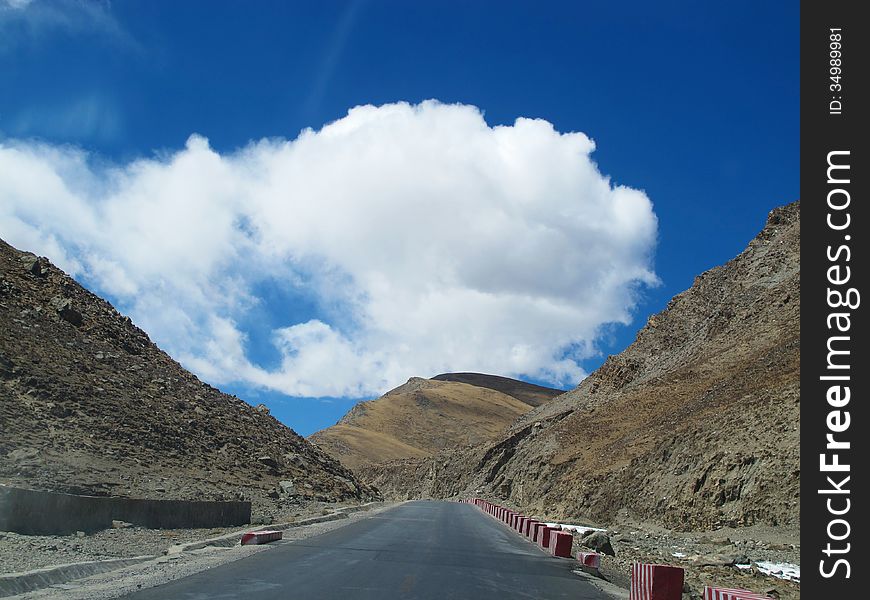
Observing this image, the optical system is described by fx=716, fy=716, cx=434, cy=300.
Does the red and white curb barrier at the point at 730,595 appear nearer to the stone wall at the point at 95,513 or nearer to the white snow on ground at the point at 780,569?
the white snow on ground at the point at 780,569

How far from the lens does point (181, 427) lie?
129 ft

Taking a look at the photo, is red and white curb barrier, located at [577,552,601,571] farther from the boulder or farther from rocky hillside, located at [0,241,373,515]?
rocky hillside, located at [0,241,373,515]

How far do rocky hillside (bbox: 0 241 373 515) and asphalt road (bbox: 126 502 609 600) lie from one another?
38.6 feet

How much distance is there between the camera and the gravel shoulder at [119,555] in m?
11.5

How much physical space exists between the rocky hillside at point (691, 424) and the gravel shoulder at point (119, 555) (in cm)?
1669

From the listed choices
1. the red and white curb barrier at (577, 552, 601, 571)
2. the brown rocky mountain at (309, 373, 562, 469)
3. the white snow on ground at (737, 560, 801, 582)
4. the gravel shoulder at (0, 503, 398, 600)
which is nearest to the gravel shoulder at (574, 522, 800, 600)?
the white snow on ground at (737, 560, 801, 582)

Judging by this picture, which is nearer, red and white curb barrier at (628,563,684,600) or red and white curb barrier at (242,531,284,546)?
red and white curb barrier at (628,563,684,600)

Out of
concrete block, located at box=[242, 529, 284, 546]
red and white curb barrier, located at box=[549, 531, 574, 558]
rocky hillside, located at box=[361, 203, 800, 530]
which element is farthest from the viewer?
rocky hillside, located at box=[361, 203, 800, 530]

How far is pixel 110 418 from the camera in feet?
113

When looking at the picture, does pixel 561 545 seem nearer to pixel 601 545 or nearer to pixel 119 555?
pixel 601 545

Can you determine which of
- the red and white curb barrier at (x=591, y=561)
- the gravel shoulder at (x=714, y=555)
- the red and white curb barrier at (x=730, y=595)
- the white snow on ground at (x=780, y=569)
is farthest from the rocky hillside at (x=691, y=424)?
the red and white curb barrier at (x=730, y=595)

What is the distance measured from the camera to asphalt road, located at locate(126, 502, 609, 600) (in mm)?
11555

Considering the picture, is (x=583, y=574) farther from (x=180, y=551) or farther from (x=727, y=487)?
(x=727, y=487)
